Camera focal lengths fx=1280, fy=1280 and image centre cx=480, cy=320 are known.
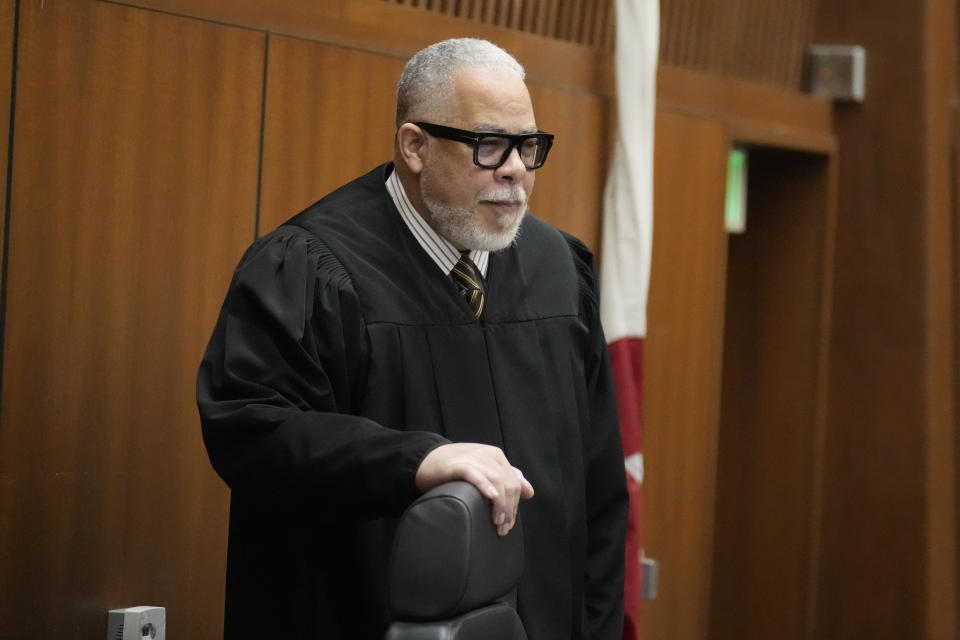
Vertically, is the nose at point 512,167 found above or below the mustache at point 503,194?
above

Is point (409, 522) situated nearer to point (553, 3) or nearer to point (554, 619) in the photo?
point (554, 619)

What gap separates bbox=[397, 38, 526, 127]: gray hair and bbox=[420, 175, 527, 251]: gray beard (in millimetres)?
159

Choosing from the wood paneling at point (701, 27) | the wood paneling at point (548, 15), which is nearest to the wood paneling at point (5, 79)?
the wood paneling at point (701, 27)

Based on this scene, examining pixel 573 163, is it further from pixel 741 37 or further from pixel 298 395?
pixel 298 395

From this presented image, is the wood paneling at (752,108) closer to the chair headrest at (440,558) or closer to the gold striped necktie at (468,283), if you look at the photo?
the gold striped necktie at (468,283)

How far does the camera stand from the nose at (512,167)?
2.49 m

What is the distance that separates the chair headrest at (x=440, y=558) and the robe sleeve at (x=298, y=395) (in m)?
0.20

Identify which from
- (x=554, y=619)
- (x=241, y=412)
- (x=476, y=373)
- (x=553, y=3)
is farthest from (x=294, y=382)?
(x=553, y=3)

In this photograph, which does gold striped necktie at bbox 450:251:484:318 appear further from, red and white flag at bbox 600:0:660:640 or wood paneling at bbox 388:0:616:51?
red and white flag at bbox 600:0:660:640

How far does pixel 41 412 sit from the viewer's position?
9.57ft

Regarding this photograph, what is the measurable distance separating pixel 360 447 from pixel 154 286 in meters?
1.21

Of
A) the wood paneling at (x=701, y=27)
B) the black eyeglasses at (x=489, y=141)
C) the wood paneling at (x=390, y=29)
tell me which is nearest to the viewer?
the black eyeglasses at (x=489, y=141)

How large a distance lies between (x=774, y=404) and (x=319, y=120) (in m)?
2.95

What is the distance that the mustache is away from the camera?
8.20 feet
